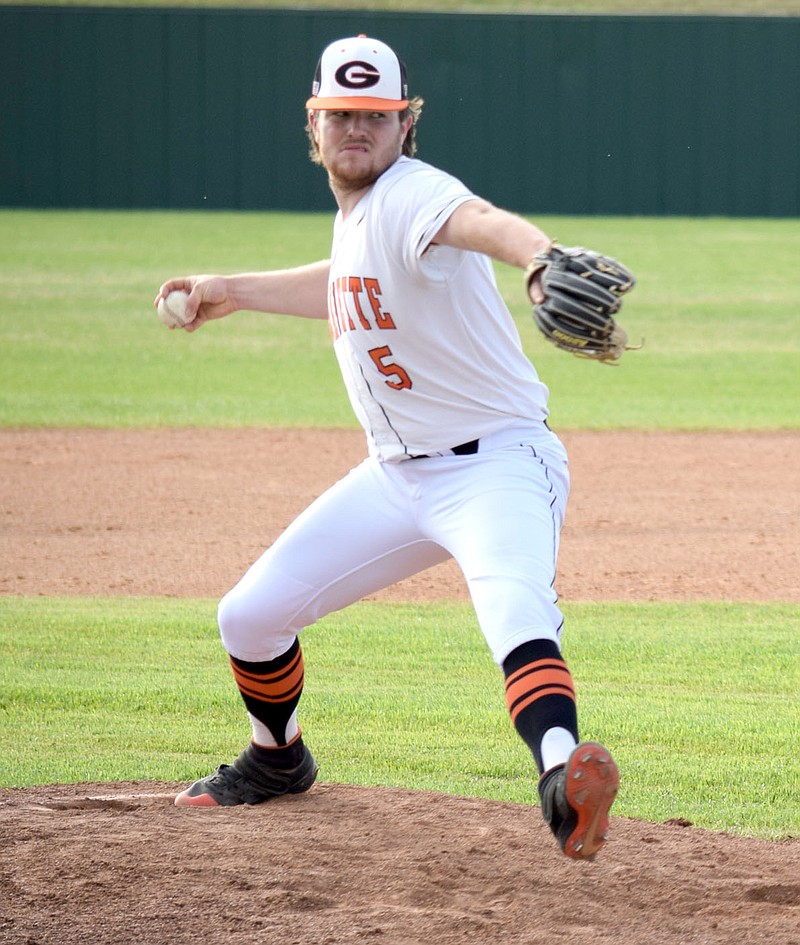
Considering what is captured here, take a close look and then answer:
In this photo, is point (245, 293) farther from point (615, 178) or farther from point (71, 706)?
point (615, 178)

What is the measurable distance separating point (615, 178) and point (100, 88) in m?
9.14

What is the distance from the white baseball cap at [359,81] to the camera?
347cm

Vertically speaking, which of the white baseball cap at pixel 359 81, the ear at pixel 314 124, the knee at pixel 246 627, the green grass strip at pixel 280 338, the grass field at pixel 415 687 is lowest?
the green grass strip at pixel 280 338

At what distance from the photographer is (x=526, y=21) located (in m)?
25.5

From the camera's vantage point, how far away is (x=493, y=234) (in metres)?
2.93

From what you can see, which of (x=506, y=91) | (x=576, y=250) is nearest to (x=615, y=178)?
(x=506, y=91)

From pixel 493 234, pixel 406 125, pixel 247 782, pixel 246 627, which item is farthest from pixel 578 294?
pixel 247 782

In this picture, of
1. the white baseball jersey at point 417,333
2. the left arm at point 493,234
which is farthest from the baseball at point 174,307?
the left arm at point 493,234

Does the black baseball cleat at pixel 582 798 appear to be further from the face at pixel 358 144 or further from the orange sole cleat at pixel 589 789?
the face at pixel 358 144

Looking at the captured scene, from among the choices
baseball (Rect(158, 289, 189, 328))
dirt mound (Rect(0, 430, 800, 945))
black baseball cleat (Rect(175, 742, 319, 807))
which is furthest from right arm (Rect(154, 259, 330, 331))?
dirt mound (Rect(0, 430, 800, 945))

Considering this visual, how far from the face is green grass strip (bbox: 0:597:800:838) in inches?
71.1

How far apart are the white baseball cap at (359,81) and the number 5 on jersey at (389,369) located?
567mm

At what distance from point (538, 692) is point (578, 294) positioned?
0.88m

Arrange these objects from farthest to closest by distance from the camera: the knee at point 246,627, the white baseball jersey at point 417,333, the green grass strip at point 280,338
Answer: the green grass strip at point 280,338
the knee at point 246,627
the white baseball jersey at point 417,333
